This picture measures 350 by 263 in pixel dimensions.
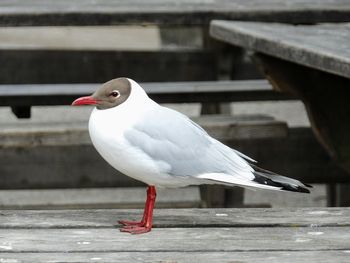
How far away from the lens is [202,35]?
17.4 ft

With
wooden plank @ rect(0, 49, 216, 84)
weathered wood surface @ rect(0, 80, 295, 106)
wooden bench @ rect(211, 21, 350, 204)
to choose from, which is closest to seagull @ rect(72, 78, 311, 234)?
wooden bench @ rect(211, 21, 350, 204)

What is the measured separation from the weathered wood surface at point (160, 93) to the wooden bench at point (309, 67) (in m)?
0.47

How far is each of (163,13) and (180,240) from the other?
1.93 meters

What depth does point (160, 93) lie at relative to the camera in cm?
436

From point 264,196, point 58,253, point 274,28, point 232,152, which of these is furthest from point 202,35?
point 58,253

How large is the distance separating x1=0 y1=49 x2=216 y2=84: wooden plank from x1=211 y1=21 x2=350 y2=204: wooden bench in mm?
1107

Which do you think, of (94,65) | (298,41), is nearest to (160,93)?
(94,65)

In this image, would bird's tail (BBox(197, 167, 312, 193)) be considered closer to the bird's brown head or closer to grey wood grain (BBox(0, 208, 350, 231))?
grey wood grain (BBox(0, 208, 350, 231))

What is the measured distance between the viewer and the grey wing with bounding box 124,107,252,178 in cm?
221

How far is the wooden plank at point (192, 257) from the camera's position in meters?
1.98

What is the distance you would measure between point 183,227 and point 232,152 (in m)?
0.22

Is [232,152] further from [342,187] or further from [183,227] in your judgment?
[342,187]

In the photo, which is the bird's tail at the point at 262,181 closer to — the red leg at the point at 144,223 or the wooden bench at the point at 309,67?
the red leg at the point at 144,223

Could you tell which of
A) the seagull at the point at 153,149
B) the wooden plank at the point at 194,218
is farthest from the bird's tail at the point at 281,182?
the wooden plank at the point at 194,218
